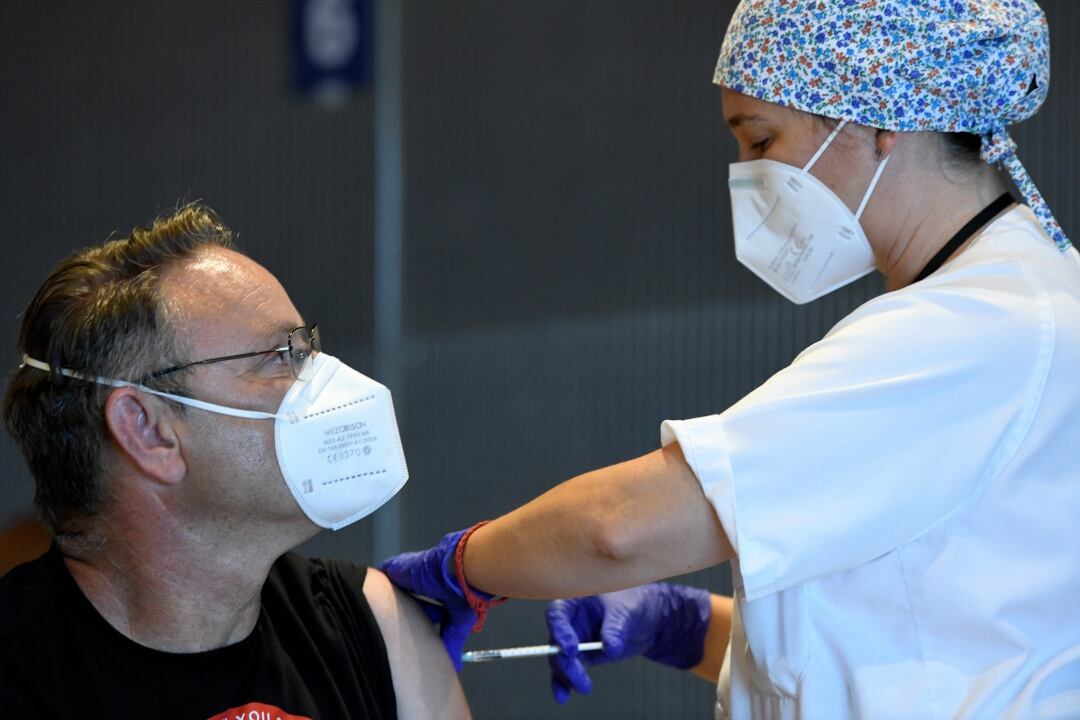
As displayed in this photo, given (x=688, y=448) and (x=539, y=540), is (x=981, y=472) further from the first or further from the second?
(x=539, y=540)

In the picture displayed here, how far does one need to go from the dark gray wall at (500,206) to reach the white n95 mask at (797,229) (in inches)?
46.0

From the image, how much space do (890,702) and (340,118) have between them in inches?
114

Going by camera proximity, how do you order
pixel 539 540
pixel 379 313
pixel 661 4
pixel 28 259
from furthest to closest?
pixel 28 259
pixel 379 313
pixel 661 4
pixel 539 540

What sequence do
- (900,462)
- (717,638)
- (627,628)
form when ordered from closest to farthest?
(900,462)
(627,628)
(717,638)

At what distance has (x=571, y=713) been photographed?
3346mm

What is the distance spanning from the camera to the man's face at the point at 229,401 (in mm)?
1569

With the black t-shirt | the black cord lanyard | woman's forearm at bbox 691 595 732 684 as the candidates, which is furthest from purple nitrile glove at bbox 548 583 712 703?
the black cord lanyard

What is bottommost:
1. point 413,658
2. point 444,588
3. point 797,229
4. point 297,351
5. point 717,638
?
point 717,638

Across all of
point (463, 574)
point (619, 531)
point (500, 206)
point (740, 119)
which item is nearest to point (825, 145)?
point (740, 119)

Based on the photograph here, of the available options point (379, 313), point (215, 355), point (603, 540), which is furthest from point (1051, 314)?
point (379, 313)

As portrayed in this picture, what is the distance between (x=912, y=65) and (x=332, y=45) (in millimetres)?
2644

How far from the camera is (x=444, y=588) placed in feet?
5.41

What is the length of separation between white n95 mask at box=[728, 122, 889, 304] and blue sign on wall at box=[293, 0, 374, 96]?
228 cm

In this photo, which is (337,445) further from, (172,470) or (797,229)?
(797,229)
